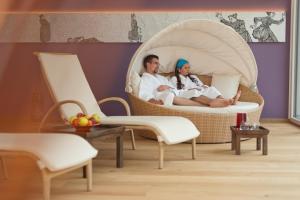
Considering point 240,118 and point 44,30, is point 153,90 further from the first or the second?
point 44,30

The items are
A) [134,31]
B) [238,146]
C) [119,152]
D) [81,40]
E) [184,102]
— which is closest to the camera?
[119,152]

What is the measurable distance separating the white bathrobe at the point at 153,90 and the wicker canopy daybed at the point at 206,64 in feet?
0.30

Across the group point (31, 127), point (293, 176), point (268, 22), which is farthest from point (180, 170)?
point (268, 22)

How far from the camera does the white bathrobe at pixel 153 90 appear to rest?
17.3 feet

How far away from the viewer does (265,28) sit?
6699 mm

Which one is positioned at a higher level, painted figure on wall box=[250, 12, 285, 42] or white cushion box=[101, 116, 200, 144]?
painted figure on wall box=[250, 12, 285, 42]

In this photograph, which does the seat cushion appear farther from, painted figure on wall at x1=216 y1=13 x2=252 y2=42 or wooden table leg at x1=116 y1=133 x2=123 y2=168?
painted figure on wall at x1=216 y1=13 x2=252 y2=42

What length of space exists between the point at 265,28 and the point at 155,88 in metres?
2.15

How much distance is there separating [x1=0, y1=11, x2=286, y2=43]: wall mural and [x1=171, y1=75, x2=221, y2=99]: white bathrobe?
1233 mm

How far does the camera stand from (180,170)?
372cm

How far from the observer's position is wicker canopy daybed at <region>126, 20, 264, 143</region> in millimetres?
4988

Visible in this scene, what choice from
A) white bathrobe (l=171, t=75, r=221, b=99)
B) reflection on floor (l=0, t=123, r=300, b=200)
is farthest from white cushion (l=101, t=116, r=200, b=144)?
white bathrobe (l=171, t=75, r=221, b=99)

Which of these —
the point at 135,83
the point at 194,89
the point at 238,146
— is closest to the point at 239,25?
the point at 194,89

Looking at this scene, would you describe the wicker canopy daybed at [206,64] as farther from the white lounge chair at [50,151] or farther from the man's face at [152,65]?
the white lounge chair at [50,151]
